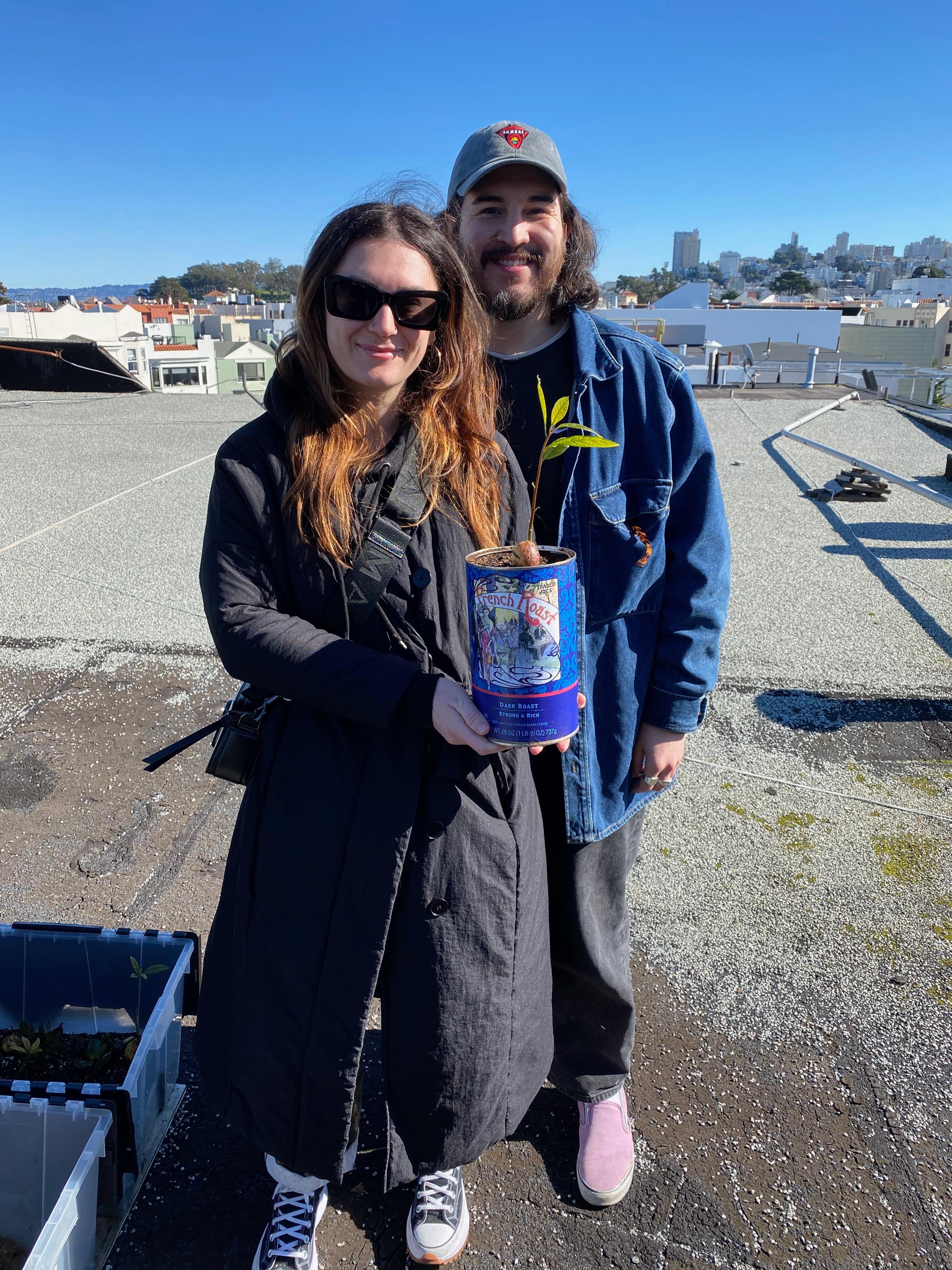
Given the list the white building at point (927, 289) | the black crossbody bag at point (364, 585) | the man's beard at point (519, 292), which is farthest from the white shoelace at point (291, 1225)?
the white building at point (927, 289)

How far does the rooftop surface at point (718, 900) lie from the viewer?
5.82ft

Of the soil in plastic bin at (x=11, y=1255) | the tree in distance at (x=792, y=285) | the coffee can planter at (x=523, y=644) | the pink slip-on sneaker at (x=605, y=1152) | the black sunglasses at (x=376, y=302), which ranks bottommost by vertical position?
the pink slip-on sneaker at (x=605, y=1152)

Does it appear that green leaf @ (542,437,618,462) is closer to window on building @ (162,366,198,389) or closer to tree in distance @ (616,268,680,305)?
window on building @ (162,366,198,389)

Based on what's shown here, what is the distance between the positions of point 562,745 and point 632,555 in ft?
1.52

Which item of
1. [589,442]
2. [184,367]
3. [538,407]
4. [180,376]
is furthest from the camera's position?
[180,376]

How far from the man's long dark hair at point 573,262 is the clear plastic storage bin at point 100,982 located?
65.5 inches

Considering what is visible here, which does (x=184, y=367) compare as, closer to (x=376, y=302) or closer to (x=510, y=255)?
(x=510, y=255)

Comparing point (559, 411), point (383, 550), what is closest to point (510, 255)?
point (559, 411)

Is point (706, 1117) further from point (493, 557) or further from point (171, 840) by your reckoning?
point (171, 840)

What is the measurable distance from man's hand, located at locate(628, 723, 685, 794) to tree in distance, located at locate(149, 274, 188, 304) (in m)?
118

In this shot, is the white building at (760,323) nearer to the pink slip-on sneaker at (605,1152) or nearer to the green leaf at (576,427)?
the green leaf at (576,427)

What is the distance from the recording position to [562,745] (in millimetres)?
1520

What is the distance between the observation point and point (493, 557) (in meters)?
1.32

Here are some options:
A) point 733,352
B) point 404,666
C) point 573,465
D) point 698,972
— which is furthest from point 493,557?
point 733,352
